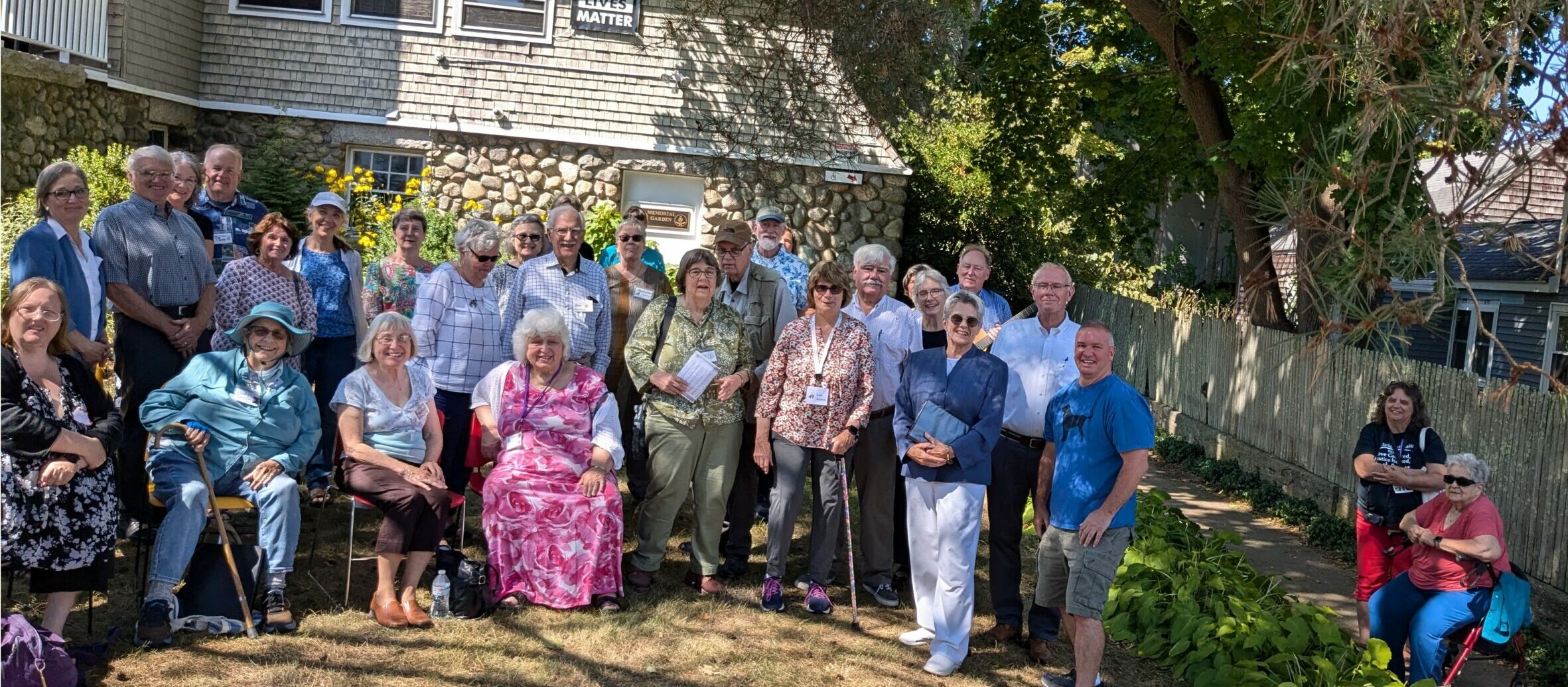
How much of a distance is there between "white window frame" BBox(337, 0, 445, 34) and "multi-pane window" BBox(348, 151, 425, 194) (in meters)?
1.42

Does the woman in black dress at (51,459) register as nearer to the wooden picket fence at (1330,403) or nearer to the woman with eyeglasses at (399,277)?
the woman with eyeglasses at (399,277)

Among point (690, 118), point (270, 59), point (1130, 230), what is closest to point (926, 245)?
point (1130, 230)

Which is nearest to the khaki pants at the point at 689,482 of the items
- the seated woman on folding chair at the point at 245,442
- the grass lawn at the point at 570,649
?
the grass lawn at the point at 570,649

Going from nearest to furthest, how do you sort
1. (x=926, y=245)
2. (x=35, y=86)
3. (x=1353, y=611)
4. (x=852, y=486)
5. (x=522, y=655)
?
(x=522, y=655)
(x=1353, y=611)
(x=852, y=486)
(x=35, y=86)
(x=926, y=245)

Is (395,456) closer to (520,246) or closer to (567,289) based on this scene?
(567,289)

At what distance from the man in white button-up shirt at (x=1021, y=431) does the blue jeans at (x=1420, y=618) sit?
1.70m

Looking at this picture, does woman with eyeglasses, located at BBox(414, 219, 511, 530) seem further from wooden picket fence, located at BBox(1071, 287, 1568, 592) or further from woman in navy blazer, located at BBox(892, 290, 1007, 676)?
wooden picket fence, located at BBox(1071, 287, 1568, 592)

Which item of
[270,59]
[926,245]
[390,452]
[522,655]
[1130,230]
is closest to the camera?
[522,655]

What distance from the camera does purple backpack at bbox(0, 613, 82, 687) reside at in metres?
4.07

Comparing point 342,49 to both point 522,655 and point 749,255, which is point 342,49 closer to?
point 749,255

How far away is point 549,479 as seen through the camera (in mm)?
5852

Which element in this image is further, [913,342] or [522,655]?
[913,342]

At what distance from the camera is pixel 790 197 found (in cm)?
1488

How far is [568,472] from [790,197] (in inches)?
368
